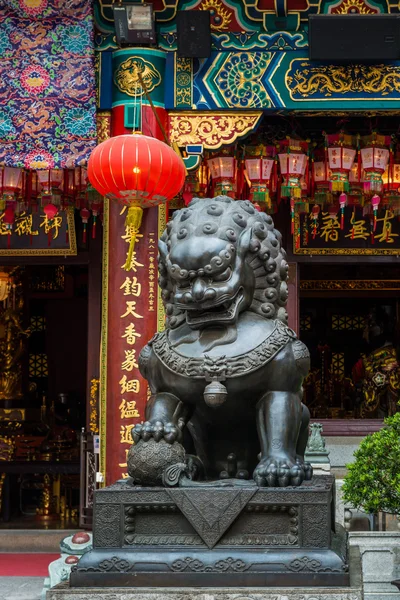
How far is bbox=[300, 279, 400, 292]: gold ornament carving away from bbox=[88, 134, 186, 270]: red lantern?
5.29 meters

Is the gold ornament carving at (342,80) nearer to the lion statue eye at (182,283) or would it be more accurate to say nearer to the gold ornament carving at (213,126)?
the gold ornament carving at (213,126)

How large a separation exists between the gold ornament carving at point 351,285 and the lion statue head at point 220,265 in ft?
27.8

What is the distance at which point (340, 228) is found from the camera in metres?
10.2

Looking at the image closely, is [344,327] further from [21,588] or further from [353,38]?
[21,588]

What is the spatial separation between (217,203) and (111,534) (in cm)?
124

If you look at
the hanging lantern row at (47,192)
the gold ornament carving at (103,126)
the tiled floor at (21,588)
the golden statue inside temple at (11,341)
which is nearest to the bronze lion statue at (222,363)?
the tiled floor at (21,588)

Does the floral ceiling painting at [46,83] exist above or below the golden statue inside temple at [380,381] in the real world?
above

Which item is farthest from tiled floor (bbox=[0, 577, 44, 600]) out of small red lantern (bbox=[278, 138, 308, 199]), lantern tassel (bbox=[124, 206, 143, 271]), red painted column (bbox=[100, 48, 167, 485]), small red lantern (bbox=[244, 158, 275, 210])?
small red lantern (bbox=[278, 138, 308, 199])

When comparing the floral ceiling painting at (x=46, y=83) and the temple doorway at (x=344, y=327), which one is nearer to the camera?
the floral ceiling painting at (x=46, y=83)

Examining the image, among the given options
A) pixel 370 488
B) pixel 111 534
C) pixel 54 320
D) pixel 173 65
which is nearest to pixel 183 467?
pixel 111 534

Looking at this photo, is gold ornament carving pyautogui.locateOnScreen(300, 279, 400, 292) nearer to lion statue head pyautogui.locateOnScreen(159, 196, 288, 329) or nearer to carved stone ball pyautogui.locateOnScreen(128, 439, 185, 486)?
lion statue head pyautogui.locateOnScreen(159, 196, 288, 329)

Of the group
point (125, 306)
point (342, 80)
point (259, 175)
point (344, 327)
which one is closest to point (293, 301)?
point (259, 175)

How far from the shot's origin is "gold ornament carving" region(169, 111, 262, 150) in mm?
8039

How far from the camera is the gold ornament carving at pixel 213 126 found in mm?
8039
